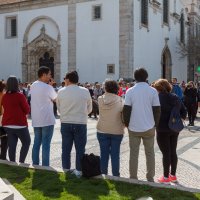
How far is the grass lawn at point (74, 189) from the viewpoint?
19.2 ft

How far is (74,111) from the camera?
7.21m

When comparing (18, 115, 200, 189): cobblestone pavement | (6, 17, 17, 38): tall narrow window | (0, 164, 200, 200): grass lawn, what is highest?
(6, 17, 17, 38): tall narrow window

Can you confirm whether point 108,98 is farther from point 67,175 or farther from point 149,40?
point 149,40

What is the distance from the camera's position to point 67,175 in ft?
22.8

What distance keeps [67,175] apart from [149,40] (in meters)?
25.9

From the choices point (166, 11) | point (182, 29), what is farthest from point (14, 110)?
point (182, 29)

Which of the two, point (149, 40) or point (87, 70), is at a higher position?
point (149, 40)

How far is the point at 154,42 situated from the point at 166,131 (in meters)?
26.3

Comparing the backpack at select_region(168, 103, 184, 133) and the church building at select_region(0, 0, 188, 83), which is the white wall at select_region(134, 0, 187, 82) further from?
the backpack at select_region(168, 103, 184, 133)

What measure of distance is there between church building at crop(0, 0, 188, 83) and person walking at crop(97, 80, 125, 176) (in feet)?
69.5

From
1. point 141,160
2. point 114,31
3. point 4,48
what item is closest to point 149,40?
point 114,31

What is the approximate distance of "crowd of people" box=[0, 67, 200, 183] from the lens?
6.81m

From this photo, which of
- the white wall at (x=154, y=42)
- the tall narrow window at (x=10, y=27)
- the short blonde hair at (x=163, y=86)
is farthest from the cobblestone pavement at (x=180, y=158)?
the tall narrow window at (x=10, y=27)

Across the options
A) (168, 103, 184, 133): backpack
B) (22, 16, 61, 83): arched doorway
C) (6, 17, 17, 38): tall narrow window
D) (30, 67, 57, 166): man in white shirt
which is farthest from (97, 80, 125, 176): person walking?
(6, 17, 17, 38): tall narrow window
